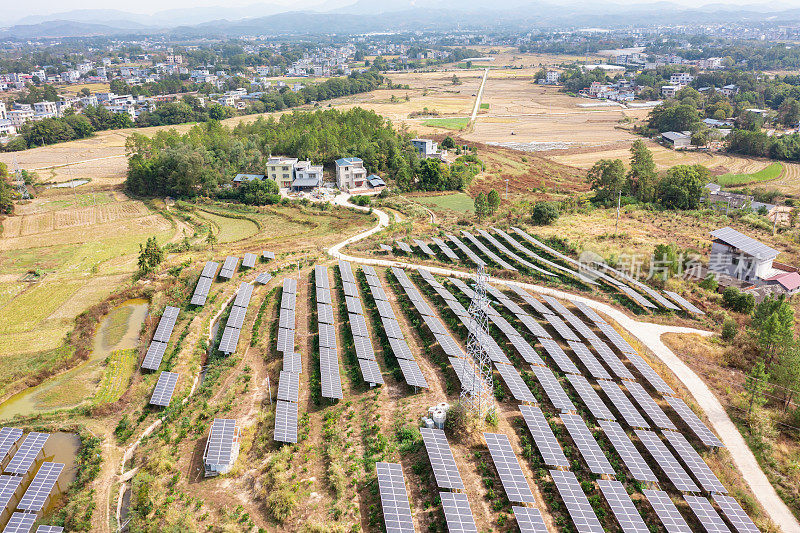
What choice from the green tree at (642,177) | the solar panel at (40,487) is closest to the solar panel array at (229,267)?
the solar panel at (40,487)

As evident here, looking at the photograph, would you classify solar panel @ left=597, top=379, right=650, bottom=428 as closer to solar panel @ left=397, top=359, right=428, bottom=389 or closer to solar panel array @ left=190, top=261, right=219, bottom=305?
solar panel @ left=397, top=359, right=428, bottom=389

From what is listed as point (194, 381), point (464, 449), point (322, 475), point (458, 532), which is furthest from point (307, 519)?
point (194, 381)

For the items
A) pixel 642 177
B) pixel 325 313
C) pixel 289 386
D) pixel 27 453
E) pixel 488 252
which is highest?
pixel 642 177

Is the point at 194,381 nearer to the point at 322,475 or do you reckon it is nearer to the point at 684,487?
the point at 322,475

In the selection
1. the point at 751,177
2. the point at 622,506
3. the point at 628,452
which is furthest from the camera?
the point at 751,177

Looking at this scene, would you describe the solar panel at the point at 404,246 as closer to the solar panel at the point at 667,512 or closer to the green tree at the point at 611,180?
the solar panel at the point at 667,512

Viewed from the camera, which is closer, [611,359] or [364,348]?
[611,359]

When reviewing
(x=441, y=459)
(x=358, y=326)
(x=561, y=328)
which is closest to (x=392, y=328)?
(x=358, y=326)

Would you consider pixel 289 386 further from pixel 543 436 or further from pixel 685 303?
pixel 685 303
